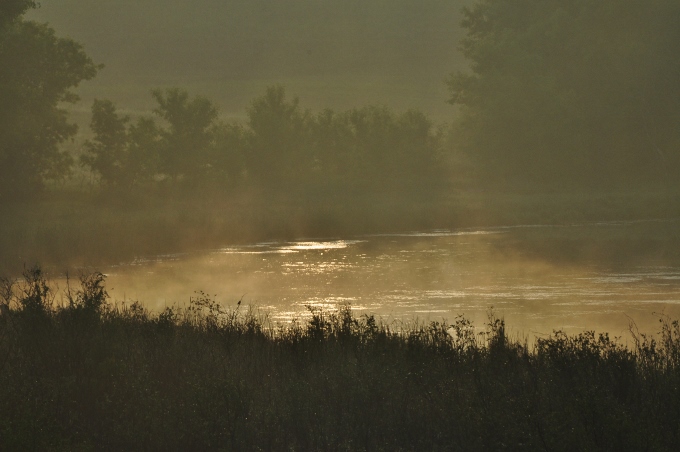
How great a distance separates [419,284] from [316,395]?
54.1 feet

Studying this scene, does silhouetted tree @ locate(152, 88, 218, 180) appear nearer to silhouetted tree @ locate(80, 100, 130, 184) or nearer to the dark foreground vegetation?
silhouetted tree @ locate(80, 100, 130, 184)

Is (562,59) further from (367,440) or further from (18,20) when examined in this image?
(367,440)

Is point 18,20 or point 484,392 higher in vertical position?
point 18,20

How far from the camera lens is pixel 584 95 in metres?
71.9

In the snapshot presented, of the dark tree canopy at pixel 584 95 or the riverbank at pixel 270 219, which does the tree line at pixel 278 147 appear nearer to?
the riverbank at pixel 270 219

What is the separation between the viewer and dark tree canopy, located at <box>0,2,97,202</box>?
4491 centimetres

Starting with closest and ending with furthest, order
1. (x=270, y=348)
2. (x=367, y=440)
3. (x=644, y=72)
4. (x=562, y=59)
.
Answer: (x=367, y=440) → (x=270, y=348) → (x=644, y=72) → (x=562, y=59)

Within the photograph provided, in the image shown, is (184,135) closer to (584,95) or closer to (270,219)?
(270,219)

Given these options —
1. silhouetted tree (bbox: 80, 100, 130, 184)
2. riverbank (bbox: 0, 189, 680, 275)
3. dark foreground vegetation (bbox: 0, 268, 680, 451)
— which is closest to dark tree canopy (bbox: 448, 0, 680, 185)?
riverbank (bbox: 0, 189, 680, 275)

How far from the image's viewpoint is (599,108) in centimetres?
7181

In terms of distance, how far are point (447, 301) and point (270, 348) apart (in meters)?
10.3

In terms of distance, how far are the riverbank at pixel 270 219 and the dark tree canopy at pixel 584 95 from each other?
6384mm

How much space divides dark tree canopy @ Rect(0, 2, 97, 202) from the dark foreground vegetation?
35465 millimetres

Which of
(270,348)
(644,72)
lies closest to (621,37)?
(644,72)
